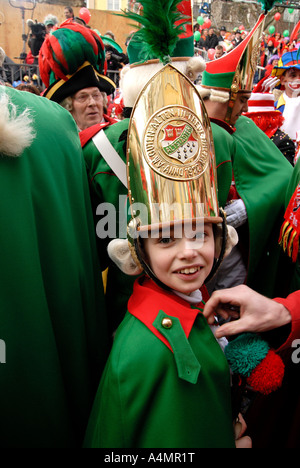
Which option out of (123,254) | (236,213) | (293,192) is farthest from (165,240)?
(236,213)

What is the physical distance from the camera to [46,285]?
1.24 meters

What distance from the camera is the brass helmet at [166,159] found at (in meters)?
1.25

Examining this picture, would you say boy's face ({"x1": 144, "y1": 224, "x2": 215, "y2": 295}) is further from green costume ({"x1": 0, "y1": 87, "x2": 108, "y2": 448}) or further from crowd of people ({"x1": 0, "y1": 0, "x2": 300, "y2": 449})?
green costume ({"x1": 0, "y1": 87, "x2": 108, "y2": 448})

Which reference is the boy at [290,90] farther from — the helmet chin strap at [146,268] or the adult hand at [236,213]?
the helmet chin strap at [146,268]

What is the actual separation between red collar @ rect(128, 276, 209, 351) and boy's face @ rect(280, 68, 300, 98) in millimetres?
4305

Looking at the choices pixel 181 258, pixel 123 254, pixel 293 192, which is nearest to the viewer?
pixel 181 258

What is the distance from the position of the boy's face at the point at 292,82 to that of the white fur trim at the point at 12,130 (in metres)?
4.46

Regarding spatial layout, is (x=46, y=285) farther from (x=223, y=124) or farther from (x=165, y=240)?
(x=223, y=124)

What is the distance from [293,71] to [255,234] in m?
3.35

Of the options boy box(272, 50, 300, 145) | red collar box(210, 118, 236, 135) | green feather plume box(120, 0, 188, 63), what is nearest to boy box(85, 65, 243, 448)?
green feather plume box(120, 0, 188, 63)

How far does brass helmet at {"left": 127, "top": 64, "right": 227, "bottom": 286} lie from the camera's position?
125cm

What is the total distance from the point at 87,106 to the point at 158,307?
1730 mm

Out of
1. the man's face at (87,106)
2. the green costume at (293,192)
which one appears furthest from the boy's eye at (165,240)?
the man's face at (87,106)
